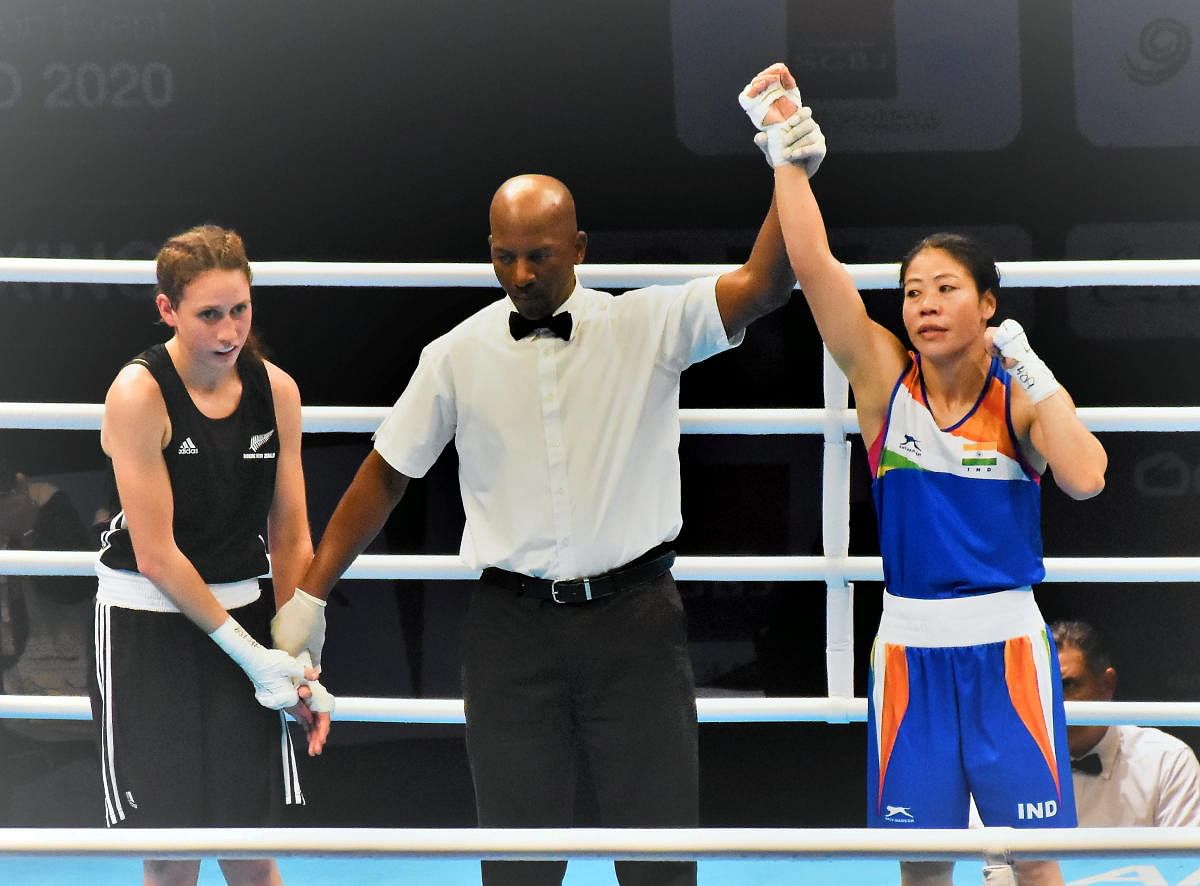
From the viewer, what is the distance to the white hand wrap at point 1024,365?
1.76 meters

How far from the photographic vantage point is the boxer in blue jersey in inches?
69.2

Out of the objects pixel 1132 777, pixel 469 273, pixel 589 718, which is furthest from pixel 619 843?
pixel 1132 777

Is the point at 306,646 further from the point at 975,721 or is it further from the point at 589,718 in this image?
the point at 975,721

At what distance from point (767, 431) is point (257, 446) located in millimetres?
855

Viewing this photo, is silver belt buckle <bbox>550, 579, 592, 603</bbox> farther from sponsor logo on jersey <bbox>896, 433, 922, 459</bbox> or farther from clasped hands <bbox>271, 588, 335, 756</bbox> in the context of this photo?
sponsor logo on jersey <bbox>896, 433, 922, 459</bbox>

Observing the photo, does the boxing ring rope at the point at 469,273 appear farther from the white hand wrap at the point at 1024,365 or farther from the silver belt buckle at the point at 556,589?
the silver belt buckle at the point at 556,589

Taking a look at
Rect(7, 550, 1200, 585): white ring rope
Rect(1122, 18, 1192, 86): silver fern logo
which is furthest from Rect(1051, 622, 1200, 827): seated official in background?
Rect(1122, 18, 1192, 86): silver fern logo

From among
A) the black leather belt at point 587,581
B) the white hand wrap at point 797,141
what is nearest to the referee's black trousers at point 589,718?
the black leather belt at point 587,581

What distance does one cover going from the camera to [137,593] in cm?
181

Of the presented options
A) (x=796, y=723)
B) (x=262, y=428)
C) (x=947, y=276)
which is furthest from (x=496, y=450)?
(x=796, y=723)

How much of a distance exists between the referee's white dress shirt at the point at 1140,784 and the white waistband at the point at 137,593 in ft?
6.04

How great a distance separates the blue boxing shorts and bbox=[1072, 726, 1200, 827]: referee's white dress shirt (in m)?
1.09

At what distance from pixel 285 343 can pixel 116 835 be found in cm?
230

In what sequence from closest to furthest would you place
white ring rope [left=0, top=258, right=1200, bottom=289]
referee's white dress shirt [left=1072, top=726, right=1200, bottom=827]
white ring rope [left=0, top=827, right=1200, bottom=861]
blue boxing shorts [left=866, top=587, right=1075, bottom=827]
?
white ring rope [left=0, top=827, right=1200, bottom=861] < blue boxing shorts [left=866, top=587, right=1075, bottom=827] < white ring rope [left=0, top=258, right=1200, bottom=289] < referee's white dress shirt [left=1072, top=726, right=1200, bottom=827]
